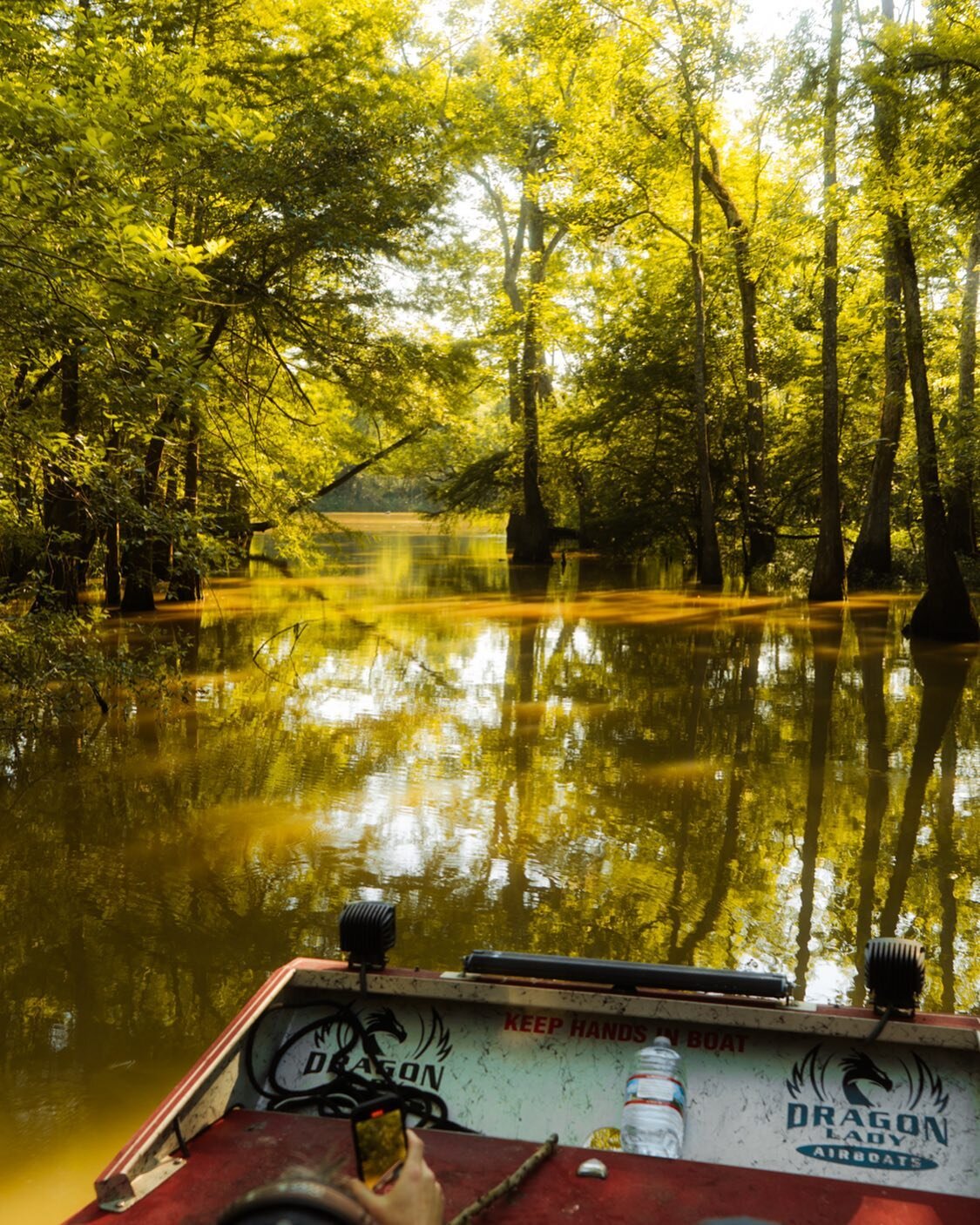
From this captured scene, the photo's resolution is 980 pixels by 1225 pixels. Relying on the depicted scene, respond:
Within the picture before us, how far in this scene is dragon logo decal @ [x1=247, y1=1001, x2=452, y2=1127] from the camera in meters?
3.17

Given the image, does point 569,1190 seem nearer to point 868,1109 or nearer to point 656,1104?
point 656,1104

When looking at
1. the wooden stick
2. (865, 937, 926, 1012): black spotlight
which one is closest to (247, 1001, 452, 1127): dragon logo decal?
the wooden stick

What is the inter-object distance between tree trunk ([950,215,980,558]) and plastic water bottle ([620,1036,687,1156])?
17.3 metres

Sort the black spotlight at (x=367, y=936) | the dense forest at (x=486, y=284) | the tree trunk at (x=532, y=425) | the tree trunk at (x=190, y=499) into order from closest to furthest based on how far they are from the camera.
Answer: the black spotlight at (x=367, y=936) → the dense forest at (x=486, y=284) → the tree trunk at (x=190, y=499) → the tree trunk at (x=532, y=425)

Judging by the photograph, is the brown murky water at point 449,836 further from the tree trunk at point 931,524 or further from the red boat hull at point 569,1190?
the tree trunk at point 931,524

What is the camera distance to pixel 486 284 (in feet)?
110

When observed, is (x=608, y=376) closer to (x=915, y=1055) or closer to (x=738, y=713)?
(x=738, y=713)

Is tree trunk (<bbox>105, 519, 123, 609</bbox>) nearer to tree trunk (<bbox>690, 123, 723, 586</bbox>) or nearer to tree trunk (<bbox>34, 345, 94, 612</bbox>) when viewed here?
tree trunk (<bbox>34, 345, 94, 612</bbox>)

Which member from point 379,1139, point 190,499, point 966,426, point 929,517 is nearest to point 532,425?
point 966,426

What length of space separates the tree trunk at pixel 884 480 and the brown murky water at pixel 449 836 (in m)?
9.82

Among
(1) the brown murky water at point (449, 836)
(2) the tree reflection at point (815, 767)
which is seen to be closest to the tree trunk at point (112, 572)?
(1) the brown murky water at point (449, 836)

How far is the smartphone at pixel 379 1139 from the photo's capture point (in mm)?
1802

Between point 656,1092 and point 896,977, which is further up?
point 896,977

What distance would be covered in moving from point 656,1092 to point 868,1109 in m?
0.62
